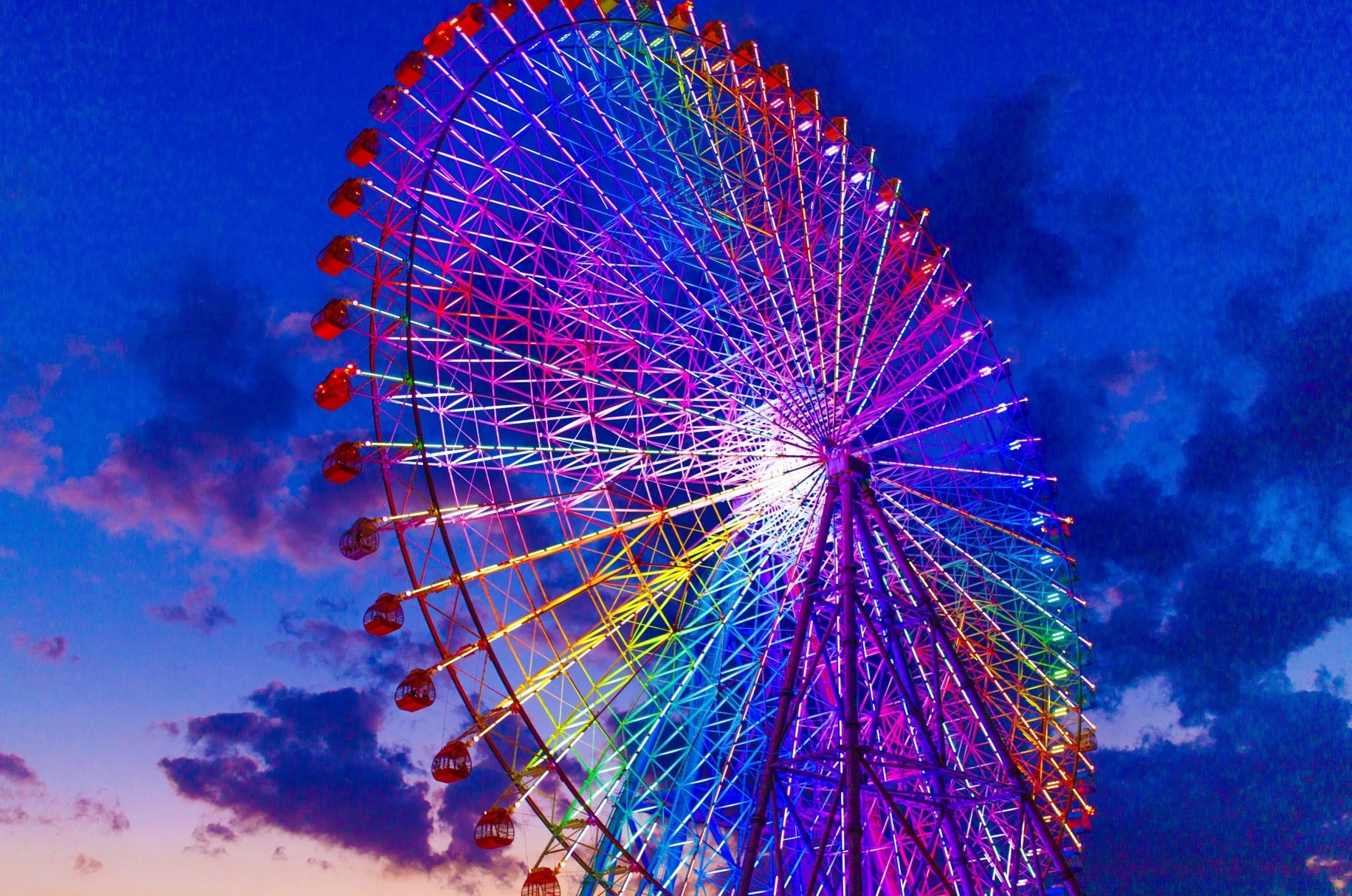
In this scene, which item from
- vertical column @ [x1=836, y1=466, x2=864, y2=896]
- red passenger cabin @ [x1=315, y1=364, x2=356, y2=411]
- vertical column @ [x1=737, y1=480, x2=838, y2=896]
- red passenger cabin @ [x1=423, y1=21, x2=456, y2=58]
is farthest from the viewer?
red passenger cabin @ [x1=423, y1=21, x2=456, y2=58]

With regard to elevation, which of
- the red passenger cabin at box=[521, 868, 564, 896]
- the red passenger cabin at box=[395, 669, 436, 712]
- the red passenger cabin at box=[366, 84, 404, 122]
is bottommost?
the red passenger cabin at box=[521, 868, 564, 896]

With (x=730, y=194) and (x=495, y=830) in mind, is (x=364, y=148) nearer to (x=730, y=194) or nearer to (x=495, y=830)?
(x=730, y=194)

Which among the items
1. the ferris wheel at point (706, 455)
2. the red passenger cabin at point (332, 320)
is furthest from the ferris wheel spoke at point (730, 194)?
the red passenger cabin at point (332, 320)

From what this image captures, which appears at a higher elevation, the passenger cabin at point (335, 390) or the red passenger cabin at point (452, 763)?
the passenger cabin at point (335, 390)

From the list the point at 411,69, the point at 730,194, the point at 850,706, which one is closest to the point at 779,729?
the point at 850,706

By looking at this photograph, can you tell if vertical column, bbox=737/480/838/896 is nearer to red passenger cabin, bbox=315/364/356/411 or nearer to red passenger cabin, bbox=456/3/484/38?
red passenger cabin, bbox=315/364/356/411

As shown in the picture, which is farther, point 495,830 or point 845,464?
point 845,464

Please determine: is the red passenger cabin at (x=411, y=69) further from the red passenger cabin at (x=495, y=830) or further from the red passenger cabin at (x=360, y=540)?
the red passenger cabin at (x=495, y=830)

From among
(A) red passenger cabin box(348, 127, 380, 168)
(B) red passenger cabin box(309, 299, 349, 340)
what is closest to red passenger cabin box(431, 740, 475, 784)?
(B) red passenger cabin box(309, 299, 349, 340)

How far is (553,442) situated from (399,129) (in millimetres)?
7397

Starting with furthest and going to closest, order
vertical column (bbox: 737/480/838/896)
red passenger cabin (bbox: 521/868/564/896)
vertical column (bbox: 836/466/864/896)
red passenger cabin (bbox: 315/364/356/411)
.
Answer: red passenger cabin (bbox: 315/364/356/411) < red passenger cabin (bbox: 521/868/564/896) < vertical column (bbox: 737/480/838/896) < vertical column (bbox: 836/466/864/896)

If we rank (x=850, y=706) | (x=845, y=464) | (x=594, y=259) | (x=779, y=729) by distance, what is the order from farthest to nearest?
(x=594, y=259) < (x=845, y=464) < (x=850, y=706) < (x=779, y=729)

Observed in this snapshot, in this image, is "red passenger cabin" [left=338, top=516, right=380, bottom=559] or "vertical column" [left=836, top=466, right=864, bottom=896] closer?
"vertical column" [left=836, top=466, right=864, bottom=896]

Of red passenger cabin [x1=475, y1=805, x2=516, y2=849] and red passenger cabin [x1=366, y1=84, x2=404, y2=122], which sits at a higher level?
red passenger cabin [x1=366, y1=84, x2=404, y2=122]
